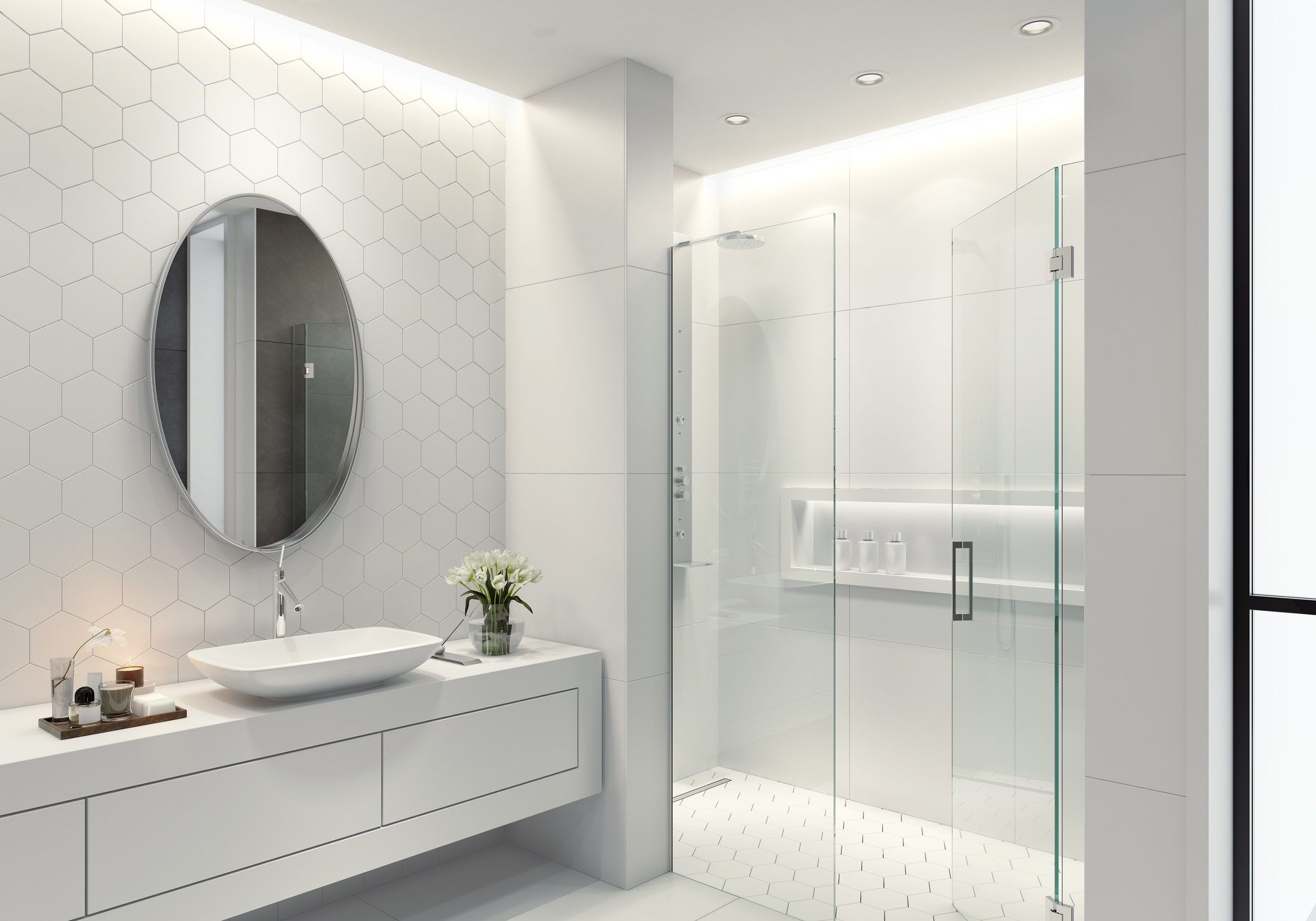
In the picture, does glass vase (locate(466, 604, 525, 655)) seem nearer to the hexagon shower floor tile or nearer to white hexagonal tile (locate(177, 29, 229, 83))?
the hexagon shower floor tile

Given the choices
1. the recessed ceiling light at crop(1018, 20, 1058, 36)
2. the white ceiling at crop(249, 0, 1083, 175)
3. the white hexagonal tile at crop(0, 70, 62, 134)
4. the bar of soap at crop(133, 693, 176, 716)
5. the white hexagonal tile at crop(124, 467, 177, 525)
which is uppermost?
the white ceiling at crop(249, 0, 1083, 175)

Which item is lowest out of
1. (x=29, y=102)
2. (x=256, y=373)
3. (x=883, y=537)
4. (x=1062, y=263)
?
(x=883, y=537)

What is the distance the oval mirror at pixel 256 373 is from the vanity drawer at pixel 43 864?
35.5 inches

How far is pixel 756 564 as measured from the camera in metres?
2.88

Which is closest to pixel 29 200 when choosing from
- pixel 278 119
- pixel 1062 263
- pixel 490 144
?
pixel 278 119

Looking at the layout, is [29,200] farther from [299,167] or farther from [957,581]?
[957,581]

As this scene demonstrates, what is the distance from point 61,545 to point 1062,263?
8.91 ft

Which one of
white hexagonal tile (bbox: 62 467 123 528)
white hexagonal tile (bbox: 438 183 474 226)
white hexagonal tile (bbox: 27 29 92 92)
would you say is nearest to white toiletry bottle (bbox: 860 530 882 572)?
white hexagonal tile (bbox: 438 183 474 226)

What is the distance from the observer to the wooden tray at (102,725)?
1.98 metres

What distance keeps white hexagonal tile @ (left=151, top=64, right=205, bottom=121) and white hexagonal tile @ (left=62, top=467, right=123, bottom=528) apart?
3.47 ft

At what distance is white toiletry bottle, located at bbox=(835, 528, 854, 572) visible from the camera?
3.70m

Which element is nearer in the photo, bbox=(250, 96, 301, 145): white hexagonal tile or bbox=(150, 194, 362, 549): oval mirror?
bbox=(150, 194, 362, 549): oval mirror

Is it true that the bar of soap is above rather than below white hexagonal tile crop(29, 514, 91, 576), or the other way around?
below

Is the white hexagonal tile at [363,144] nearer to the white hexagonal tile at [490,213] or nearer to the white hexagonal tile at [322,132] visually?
the white hexagonal tile at [322,132]
